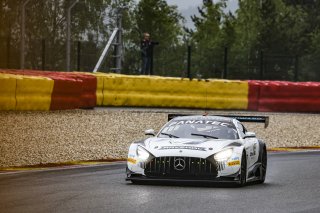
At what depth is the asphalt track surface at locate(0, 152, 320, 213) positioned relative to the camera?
12250 millimetres

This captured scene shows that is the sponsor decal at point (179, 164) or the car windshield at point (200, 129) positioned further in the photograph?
the car windshield at point (200, 129)

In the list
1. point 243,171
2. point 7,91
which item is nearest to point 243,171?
point 243,171

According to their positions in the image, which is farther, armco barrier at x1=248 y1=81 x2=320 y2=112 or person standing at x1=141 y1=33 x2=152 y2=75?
person standing at x1=141 y1=33 x2=152 y2=75

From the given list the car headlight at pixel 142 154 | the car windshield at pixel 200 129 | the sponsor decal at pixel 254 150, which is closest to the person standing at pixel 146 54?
the car windshield at pixel 200 129

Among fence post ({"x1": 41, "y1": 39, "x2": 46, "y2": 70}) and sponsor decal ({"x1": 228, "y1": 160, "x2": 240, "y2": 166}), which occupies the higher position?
fence post ({"x1": 41, "y1": 39, "x2": 46, "y2": 70})

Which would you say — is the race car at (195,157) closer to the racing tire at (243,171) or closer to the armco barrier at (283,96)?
the racing tire at (243,171)

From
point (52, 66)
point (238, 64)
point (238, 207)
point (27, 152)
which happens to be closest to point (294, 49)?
point (238, 64)

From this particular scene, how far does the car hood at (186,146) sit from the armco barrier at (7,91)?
33.1 ft

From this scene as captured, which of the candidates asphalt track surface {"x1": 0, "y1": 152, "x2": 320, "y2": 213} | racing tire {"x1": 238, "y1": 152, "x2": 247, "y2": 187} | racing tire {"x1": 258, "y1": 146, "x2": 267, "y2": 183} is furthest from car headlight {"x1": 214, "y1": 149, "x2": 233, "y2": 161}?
racing tire {"x1": 258, "y1": 146, "x2": 267, "y2": 183}

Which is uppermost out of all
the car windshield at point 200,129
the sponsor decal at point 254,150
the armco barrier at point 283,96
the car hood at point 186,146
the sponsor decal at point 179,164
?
the car windshield at point 200,129

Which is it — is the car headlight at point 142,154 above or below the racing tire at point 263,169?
above

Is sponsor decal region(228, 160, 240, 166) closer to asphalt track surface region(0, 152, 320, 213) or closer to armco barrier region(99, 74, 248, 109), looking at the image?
asphalt track surface region(0, 152, 320, 213)

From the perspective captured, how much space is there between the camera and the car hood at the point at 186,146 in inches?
584

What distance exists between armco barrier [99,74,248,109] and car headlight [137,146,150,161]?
14.7 meters
